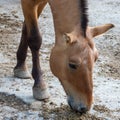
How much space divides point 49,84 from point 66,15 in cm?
112

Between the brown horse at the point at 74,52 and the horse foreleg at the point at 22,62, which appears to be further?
the horse foreleg at the point at 22,62

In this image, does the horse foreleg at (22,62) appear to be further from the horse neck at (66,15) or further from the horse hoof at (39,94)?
the horse neck at (66,15)

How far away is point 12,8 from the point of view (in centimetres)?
739

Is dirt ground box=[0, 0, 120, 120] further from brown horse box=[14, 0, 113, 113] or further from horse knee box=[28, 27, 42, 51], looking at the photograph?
horse knee box=[28, 27, 42, 51]

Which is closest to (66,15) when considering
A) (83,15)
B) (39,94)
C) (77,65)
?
(83,15)

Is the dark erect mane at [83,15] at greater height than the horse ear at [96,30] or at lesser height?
greater

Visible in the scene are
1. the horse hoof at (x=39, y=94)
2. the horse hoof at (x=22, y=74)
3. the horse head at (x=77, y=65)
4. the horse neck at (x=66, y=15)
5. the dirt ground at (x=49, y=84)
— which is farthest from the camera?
the horse hoof at (x=22, y=74)

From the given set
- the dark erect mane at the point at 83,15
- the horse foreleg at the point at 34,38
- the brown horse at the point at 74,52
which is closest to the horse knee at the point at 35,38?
the horse foreleg at the point at 34,38

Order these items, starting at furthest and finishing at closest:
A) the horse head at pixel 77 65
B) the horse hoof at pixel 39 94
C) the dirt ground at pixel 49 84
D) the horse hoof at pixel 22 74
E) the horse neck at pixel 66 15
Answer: the horse hoof at pixel 22 74
the horse hoof at pixel 39 94
the dirt ground at pixel 49 84
the horse neck at pixel 66 15
the horse head at pixel 77 65

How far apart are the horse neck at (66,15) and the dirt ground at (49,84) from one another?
2.54 feet

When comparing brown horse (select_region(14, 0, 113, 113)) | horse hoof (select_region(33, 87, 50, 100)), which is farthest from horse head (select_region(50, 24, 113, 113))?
horse hoof (select_region(33, 87, 50, 100))

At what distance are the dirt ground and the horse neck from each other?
77cm

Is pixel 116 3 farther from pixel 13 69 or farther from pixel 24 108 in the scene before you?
pixel 24 108

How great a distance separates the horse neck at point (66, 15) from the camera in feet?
12.3
